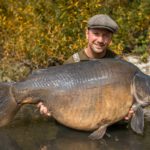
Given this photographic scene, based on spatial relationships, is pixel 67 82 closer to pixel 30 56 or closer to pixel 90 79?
pixel 90 79

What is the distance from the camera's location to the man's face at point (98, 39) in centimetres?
476

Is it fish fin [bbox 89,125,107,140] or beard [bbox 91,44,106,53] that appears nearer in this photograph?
fish fin [bbox 89,125,107,140]

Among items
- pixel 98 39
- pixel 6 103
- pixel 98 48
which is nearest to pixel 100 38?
pixel 98 39

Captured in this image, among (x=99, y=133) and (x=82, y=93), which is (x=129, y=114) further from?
(x=82, y=93)

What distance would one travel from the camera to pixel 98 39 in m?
4.75

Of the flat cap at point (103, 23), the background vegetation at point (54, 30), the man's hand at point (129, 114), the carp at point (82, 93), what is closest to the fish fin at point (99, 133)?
the carp at point (82, 93)

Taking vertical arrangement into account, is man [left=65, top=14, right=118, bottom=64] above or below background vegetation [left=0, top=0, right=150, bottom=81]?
above

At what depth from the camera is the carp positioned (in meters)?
4.28

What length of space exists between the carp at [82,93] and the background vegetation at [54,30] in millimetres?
2556

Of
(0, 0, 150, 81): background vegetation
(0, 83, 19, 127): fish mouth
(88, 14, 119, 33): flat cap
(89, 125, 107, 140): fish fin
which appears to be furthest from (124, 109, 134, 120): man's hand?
(0, 0, 150, 81): background vegetation

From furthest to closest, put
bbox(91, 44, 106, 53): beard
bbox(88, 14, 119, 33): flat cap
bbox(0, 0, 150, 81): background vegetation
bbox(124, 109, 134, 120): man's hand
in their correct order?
bbox(0, 0, 150, 81): background vegetation
bbox(91, 44, 106, 53): beard
bbox(88, 14, 119, 33): flat cap
bbox(124, 109, 134, 120): man's hand

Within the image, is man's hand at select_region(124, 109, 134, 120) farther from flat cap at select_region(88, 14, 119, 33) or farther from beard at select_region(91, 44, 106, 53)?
flat cap at select_region(88, 14, 119, 33)

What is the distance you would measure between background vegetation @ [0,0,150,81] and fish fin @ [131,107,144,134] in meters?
2.61

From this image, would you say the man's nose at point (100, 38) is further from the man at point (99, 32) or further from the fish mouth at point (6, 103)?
the fish mouth at point (6, 103)
